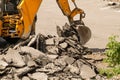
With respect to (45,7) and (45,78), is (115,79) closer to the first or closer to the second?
(45,78)

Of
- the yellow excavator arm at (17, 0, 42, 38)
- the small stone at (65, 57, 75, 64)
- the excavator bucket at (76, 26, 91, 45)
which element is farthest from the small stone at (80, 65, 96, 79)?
the excavator bucket at (76, 26, 91, 45)

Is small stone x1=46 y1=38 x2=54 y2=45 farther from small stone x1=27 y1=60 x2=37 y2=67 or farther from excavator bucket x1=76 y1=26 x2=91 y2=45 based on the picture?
small stone x1=27 y1=60 x2=37 y2=67

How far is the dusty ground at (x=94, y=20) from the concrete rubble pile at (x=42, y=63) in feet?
15.8

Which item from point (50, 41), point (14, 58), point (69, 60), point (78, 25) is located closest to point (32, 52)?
point (14, 58)

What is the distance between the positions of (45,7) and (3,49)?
2098cm

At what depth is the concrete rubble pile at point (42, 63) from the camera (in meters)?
11.9

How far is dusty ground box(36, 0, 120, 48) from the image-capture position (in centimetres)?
2150

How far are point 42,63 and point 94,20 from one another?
15019 millimetres

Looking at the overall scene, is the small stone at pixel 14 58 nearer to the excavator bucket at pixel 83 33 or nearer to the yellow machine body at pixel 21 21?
the yellow machine body at pixel 21 21

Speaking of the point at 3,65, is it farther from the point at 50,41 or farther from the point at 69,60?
the point at 50,41

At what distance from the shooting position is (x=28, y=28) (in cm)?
1380

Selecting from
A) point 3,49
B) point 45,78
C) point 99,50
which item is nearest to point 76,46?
point 99,50

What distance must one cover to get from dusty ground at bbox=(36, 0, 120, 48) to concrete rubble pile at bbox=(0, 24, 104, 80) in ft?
15.8

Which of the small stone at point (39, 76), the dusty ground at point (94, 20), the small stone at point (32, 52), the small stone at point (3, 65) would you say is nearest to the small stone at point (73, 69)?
the small stone at point (32, 52)
